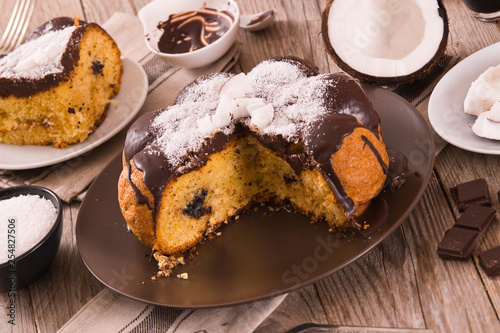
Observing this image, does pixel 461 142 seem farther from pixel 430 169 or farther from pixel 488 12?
pixel 488 12

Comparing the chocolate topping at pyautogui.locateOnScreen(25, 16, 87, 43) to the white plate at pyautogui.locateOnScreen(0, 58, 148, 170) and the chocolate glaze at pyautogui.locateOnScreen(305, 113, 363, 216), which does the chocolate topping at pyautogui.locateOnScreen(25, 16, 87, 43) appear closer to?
the white plate at pyautogui.locateOnScreen(0, 58, 148, 170)

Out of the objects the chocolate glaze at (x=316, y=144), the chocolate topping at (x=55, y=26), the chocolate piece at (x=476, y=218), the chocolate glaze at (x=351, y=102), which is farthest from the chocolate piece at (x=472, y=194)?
the chocolate topping at (x=55, y=26)

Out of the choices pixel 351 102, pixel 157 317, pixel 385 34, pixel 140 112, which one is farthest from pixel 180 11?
pixel 157 317

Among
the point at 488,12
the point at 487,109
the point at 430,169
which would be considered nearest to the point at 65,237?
the point at 430,169

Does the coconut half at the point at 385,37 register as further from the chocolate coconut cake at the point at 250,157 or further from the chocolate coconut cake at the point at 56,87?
the chocolate coconut cake at the point at 56,87

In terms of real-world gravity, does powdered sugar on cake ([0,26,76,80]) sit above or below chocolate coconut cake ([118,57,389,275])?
above

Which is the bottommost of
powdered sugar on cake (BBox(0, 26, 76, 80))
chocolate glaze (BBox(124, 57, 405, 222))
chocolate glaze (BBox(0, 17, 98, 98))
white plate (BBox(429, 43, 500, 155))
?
white plate (BBox(429, 43, 500, 155))

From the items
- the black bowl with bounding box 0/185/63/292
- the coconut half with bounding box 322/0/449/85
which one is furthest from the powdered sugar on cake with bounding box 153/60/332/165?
the black bowl with bounding box 0/185/63/292

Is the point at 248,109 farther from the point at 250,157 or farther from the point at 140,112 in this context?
the point at 140,112
